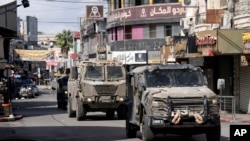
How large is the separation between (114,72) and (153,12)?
30309 millimetres

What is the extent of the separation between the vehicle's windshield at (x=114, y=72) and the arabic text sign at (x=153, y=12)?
28479mm

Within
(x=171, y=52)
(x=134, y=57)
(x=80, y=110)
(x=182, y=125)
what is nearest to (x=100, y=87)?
(x=80, y=110)

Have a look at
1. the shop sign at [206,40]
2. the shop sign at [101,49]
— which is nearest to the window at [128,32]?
the shop sign at [101,49]

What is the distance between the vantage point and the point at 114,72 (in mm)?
26078

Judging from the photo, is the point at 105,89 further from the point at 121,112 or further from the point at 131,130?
the point at 131,130

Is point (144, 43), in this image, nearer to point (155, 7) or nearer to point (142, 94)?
point (155, 7)

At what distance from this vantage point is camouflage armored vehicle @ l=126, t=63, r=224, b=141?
14.6 metres

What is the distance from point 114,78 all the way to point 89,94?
4.45 ft

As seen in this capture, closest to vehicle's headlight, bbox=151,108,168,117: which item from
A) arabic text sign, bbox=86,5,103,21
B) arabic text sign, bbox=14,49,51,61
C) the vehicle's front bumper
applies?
the vehicle's front bumper

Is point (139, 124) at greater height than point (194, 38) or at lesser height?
lesser

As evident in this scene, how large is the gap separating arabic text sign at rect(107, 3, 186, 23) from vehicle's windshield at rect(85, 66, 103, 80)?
28.9 metres

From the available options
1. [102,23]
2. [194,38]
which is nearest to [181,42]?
[194,38]

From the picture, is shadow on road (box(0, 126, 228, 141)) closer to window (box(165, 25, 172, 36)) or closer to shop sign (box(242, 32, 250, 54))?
A: shop sign (box(242, 32, 250, 54))

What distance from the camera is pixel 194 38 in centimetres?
3159
